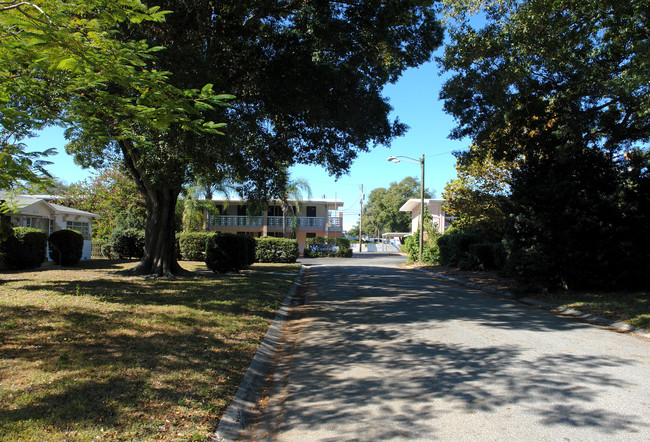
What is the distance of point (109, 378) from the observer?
4.51m

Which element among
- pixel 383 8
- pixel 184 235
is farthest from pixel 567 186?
pixel 184 235

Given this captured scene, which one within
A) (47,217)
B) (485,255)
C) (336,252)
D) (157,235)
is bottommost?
(336,252)

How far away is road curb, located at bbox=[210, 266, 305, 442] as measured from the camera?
3.86 meters

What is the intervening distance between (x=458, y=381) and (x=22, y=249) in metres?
17.4

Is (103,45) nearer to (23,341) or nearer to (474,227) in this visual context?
(23,341)

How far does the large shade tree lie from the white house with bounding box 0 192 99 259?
8515mm

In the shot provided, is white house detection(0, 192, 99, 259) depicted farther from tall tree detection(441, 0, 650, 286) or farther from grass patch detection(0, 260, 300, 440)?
tall tree detection(441, 0, 650, 286)

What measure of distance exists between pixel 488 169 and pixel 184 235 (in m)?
18.1

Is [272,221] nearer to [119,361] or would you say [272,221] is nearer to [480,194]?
[480,194]

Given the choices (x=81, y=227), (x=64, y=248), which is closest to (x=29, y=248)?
(x=64, y=248)

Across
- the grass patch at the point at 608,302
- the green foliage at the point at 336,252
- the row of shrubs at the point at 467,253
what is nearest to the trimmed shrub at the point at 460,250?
the row of shrubs at the point at 467,253

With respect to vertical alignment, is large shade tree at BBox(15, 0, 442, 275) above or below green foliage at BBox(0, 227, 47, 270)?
above

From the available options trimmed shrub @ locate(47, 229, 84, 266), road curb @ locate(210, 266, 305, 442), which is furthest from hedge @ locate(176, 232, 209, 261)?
road curb @ locate(210, 266, 305, 442)

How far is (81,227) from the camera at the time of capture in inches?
1042
